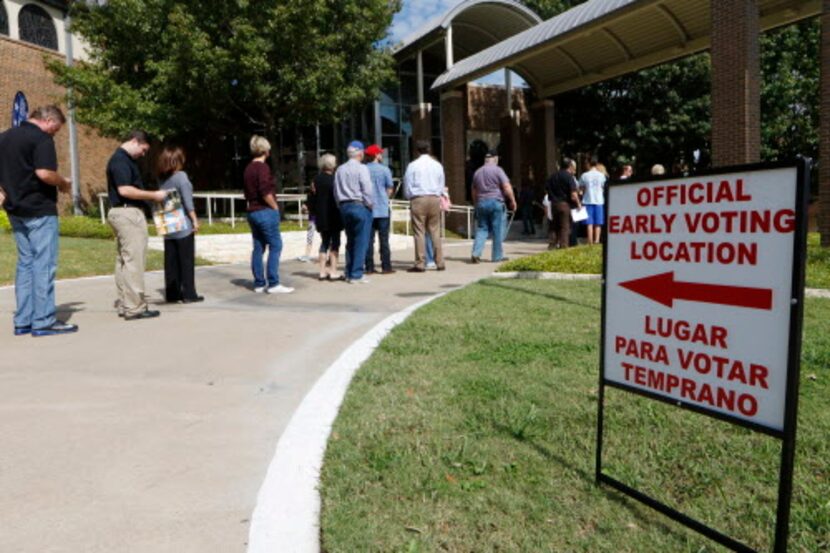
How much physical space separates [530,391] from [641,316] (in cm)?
152

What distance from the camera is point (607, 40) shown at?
18859 millimetres

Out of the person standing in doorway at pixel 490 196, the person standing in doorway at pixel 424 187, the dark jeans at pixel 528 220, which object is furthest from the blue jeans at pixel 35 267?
the dark jeans at pixel 528 220

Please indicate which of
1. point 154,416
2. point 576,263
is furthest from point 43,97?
point 154,416

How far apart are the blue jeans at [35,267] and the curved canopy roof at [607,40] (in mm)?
12420

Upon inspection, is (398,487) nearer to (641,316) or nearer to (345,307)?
(641,316)

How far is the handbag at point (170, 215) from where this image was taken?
7488 millimetres

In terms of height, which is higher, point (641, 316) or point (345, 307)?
point (641, 316)

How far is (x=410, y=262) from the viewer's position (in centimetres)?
1296

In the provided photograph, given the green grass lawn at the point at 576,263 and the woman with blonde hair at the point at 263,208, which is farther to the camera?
the green grass lawn at the point at 576,263

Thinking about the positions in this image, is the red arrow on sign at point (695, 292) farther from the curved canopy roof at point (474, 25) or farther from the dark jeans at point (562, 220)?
the curved canopy roof at point (474, 25)

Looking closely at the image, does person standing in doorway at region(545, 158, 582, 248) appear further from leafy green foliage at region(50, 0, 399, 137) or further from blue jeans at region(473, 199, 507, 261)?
leafy green foliage at region(50, 0, 399, 137)

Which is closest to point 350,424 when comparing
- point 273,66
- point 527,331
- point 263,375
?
point 263,375

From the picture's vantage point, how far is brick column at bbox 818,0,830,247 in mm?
11203

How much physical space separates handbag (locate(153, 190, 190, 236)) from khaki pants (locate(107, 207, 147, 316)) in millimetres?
481
